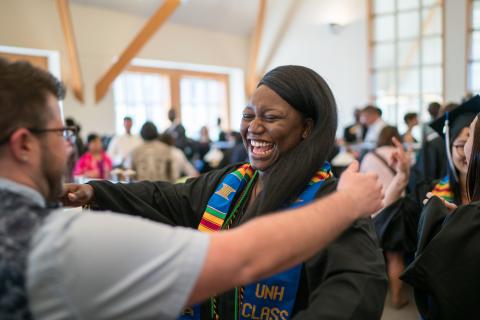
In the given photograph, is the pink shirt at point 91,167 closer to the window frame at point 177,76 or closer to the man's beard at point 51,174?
the man's beard at point 51,174

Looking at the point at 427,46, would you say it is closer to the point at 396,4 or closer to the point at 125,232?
the point at 396,4

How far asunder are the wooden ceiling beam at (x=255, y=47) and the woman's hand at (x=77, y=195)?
9.95 meters

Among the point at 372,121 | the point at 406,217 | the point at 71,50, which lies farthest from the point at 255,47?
the point at 406,217

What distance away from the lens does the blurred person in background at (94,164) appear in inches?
198

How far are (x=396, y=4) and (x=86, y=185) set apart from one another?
10.2 meters

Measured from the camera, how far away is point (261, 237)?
2.76ft

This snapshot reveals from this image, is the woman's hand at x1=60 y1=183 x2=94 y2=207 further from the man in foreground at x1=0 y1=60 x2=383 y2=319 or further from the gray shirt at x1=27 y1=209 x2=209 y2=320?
the gray shirt at x1=27 y1=209 x2=209 y2=320

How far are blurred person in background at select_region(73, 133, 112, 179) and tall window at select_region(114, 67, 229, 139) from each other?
4.60 metres

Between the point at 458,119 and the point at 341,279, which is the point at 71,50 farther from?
the point at 341,279

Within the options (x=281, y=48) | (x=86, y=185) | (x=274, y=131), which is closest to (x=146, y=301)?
(x=274, y=131)

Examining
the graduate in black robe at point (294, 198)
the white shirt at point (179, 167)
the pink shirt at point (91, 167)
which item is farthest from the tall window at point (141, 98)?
the graduate in black robe at point (294, 198)

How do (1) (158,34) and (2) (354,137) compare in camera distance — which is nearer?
(2) (354,137)

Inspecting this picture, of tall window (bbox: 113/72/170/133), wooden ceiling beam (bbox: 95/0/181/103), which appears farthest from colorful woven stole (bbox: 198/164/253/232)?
tall window (bbox: 113/72/170/133)

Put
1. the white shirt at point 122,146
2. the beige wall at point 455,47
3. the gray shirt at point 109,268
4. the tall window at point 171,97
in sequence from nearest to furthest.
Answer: the gray shirt at point 109,268, the white shirt at point 122,146, the beige wall at point 455,47, the tall window at point 171,97
